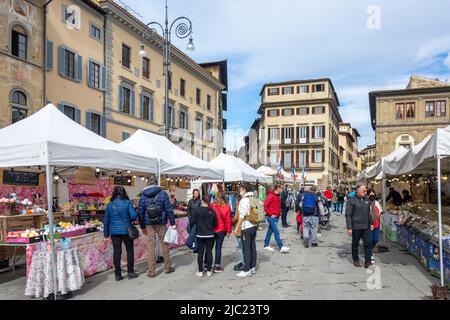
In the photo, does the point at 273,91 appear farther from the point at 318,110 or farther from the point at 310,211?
the point at 310,211

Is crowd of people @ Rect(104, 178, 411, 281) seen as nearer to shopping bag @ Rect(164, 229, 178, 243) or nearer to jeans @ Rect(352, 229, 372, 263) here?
jeans @ Rect(352, 229, 372, 263)

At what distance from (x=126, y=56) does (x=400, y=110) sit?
33.3m

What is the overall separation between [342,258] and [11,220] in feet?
23.9

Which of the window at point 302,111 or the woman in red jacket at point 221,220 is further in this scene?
the window at point 302,111

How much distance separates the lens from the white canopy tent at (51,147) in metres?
5.99

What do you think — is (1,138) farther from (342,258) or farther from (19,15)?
(19,15)

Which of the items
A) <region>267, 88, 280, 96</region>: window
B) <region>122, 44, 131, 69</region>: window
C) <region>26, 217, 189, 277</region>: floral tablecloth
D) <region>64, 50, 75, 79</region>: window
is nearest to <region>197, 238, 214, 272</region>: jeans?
<region>26, 217, 189, 277</region>: floral tablecloth

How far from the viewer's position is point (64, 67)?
17.5 meters

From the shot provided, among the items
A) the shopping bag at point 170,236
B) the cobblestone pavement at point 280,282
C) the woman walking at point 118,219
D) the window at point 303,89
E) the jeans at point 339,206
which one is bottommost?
the jeans at point 339,206

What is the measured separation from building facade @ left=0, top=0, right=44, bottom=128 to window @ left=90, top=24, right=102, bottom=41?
4524 mm

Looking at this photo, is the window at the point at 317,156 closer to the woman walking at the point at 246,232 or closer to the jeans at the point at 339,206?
the jeans at the point at 339,206

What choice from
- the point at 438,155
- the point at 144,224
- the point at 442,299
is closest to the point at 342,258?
the point at 442,299

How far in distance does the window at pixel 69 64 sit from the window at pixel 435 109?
39.1 meters

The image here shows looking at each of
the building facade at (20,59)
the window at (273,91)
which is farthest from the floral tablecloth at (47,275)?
the window at (273,91)
